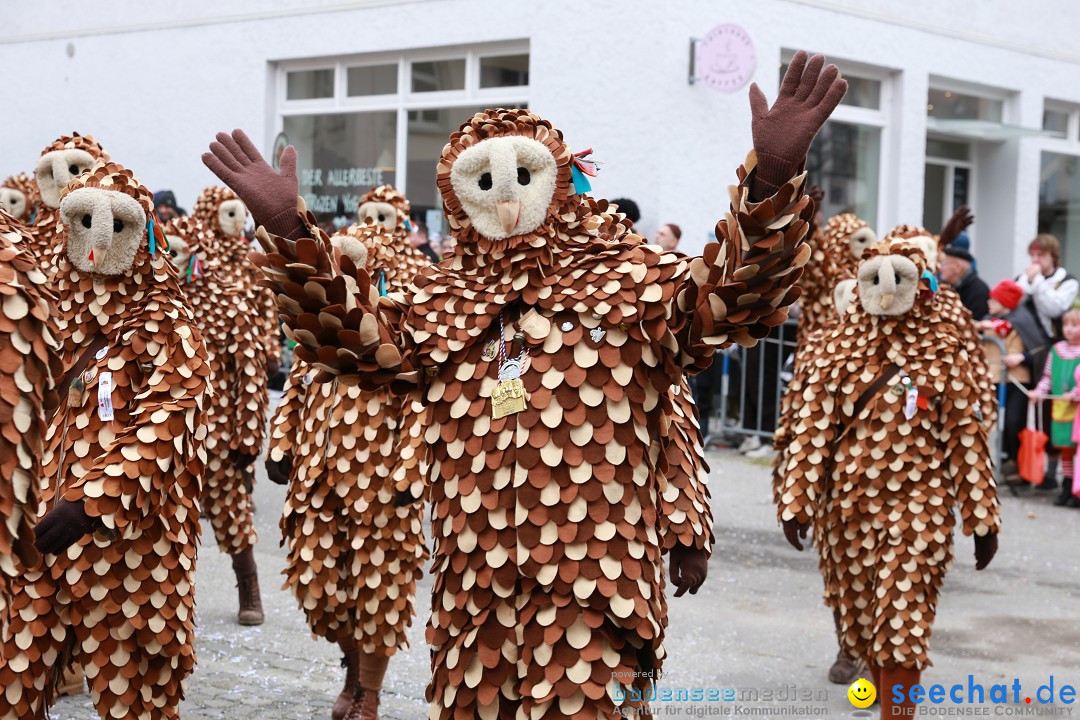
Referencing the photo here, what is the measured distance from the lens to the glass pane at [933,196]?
15500mm

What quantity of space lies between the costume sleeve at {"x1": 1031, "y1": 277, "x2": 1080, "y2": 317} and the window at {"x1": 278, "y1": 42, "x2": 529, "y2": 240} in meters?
5.59

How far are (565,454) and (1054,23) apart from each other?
15.1 m

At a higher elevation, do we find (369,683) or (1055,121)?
(1055,121)

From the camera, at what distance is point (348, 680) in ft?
17.2

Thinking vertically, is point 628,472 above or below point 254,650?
above

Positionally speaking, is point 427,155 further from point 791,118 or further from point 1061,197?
point 791,118

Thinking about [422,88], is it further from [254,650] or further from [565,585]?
[565,585]

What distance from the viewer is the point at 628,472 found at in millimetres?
3312

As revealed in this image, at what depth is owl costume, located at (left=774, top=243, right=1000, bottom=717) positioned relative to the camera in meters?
5.05

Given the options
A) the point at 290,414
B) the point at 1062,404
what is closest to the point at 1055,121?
the point at 1062,404

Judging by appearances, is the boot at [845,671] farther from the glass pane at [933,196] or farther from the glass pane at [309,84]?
the glass pane at [309,84]

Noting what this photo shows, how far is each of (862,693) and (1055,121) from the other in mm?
13164

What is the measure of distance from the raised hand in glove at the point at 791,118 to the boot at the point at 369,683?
9.63ft

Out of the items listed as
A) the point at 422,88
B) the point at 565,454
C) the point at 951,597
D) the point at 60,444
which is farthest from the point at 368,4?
the point at 565,454
